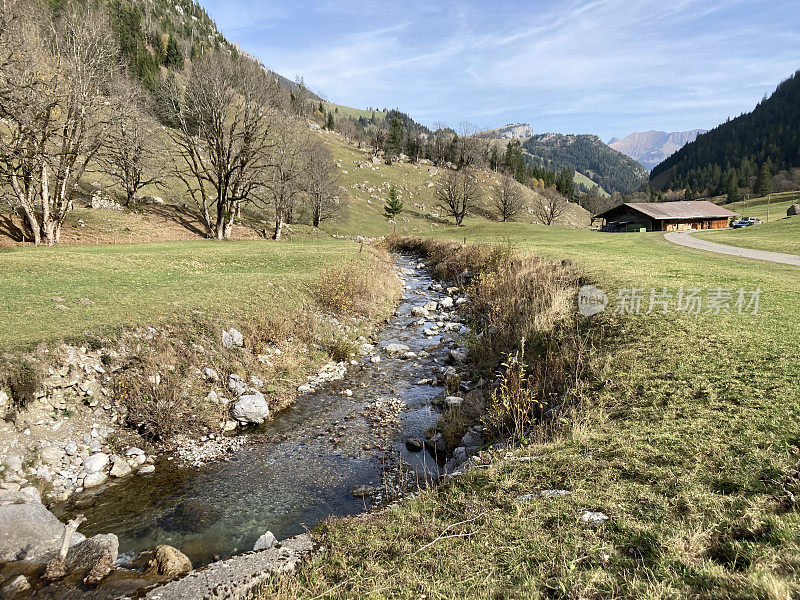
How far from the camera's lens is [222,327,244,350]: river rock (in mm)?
12573

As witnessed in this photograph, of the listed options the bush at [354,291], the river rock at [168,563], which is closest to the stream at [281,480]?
the river rock at [168,563]

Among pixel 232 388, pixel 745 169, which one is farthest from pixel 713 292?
pixel 745 169

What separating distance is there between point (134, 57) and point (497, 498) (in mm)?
121630

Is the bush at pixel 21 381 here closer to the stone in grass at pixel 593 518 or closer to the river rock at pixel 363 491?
the river rock at pixel 363 491

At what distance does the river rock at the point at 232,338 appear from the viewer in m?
12.6

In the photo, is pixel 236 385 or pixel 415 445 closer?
pixel 415 445

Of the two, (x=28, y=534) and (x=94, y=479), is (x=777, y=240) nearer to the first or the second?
(x=94, y=479)

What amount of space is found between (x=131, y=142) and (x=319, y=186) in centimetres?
2740

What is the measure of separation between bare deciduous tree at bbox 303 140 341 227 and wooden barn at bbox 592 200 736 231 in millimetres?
55226

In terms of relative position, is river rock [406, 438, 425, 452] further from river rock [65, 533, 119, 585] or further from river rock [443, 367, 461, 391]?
river rock [65, 533, 119, 585]

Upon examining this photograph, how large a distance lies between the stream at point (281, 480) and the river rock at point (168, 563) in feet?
1.38

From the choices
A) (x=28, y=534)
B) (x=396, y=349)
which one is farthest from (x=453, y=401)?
(x=28, y=534)

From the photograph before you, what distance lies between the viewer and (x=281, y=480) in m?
8.44

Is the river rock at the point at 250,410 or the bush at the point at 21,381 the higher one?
the bush at the point at 21,381
